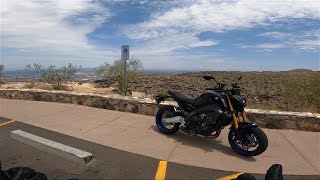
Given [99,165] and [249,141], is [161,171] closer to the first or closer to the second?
[99,165]

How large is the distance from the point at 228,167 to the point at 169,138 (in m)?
1.91

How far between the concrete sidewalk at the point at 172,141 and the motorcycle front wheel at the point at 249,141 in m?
0.14

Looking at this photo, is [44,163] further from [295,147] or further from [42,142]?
[295,147]

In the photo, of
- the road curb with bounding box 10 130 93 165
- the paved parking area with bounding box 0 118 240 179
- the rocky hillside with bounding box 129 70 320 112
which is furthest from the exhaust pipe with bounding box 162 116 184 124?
the rocky hillside with bounding box 129 70 320 112

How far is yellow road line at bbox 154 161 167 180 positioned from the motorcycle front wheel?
1.48m

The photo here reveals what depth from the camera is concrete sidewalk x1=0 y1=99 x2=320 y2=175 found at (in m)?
5.82

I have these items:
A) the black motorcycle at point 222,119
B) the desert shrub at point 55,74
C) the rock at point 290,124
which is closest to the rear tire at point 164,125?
the black motorcycle at point 222,119

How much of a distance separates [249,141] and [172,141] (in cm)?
164

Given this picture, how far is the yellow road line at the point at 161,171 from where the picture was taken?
5074 mm

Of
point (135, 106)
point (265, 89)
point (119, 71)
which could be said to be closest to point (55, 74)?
point (119, 71)

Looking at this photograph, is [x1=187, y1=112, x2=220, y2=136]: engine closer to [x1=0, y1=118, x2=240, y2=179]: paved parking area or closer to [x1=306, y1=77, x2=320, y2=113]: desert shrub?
[x1=0, y1=118, x2=240, y2=179]: paved parking area

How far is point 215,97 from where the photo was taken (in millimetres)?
6520

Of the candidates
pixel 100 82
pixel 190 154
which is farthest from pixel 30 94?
pixel 100 82

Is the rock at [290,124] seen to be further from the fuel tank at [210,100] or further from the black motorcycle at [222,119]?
the fuel tank at [210,100]
